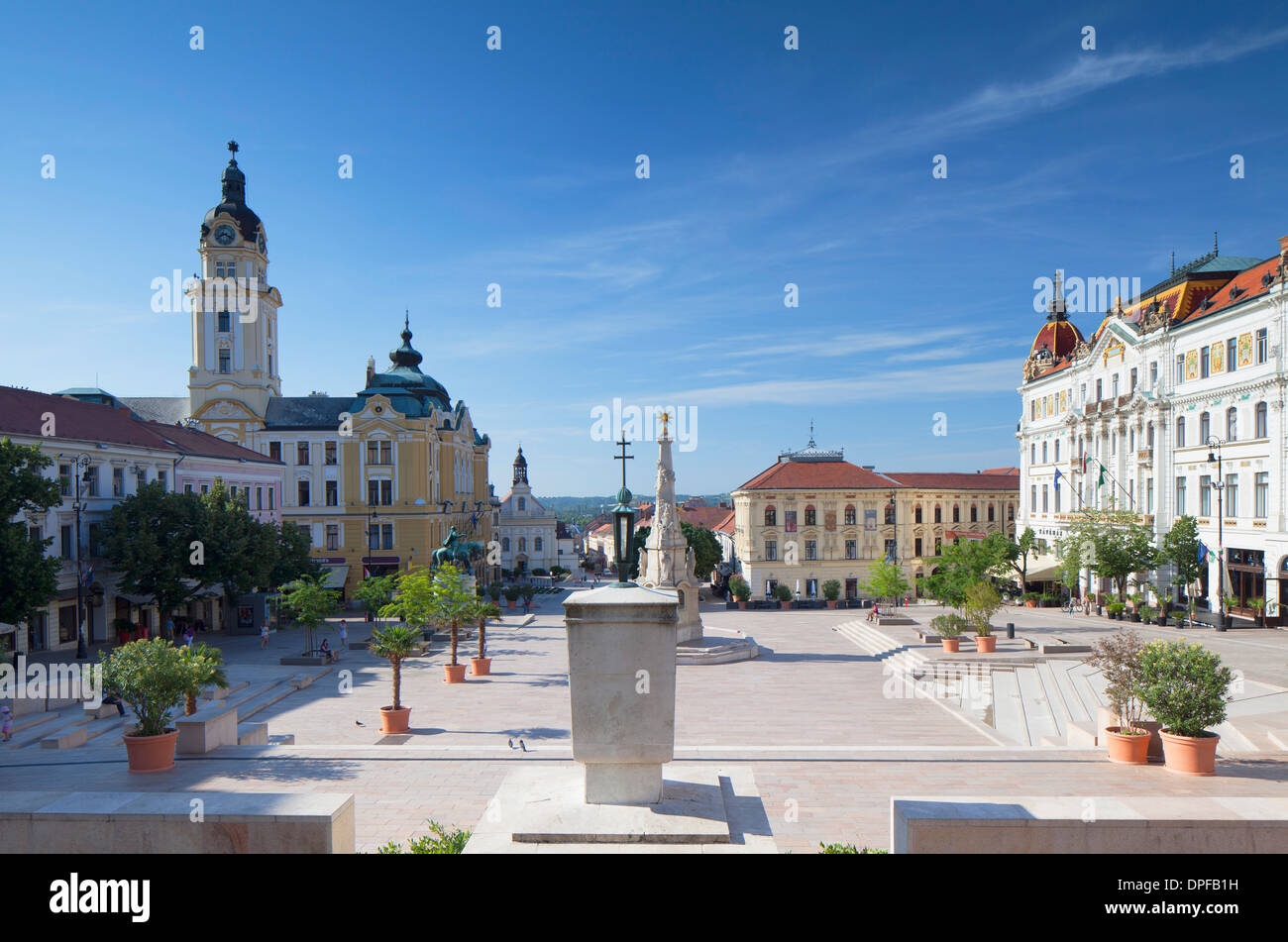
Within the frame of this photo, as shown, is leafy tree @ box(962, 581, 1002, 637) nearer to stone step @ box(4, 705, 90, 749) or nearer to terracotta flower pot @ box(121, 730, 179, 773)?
terracotta flower pot @ box(121, 730, 179, 773)

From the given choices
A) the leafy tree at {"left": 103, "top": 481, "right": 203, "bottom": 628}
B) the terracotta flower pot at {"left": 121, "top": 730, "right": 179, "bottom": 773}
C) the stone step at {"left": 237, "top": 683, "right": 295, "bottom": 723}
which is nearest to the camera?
the terracotta flower pot at {"left": 121, "top": 730, "right": 179, "bottom": 773}

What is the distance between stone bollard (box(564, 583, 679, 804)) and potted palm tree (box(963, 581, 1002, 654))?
74.4 ft

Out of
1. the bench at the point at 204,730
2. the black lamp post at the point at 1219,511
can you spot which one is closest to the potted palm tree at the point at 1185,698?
the bench at the point at 204,730

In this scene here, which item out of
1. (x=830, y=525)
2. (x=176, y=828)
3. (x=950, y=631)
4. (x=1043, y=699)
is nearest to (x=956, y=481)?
(x=830, y=525)

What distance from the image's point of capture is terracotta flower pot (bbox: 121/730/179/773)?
1251 centimetres

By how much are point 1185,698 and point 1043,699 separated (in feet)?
30.6

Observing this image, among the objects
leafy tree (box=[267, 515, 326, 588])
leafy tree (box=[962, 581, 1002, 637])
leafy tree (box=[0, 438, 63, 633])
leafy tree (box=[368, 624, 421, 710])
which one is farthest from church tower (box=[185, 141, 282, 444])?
leafy tree (box=[962, 581, 1002, 637])

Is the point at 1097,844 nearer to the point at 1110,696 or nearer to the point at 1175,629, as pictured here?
the point at 1110,696

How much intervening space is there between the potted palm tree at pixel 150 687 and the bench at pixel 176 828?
4512mm

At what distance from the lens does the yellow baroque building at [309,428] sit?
2126 inches

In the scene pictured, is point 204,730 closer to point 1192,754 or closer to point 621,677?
point 621,677

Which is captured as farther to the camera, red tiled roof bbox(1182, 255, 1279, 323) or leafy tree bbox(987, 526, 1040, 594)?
leafy tree bbox(987, 526, 1040, 594)

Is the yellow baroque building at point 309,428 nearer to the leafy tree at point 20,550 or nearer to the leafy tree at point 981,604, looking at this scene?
the leafy tree at point 20,550
